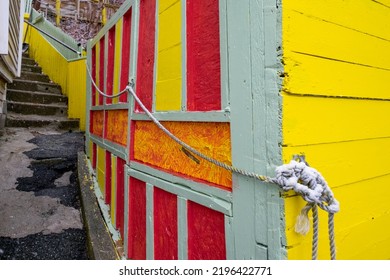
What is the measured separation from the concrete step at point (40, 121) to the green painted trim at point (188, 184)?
5.01 meters

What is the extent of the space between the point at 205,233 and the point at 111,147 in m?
1.96

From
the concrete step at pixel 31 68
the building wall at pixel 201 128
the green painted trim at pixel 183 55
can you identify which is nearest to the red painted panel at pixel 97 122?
the building wall at pixel 201 128

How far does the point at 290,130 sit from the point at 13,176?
164 inches

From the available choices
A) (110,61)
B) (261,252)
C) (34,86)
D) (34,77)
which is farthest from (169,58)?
(34,77)

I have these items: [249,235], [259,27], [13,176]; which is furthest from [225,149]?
[13,176]

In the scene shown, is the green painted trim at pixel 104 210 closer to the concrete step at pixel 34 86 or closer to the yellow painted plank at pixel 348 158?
the yellow painted plank at pixel 348 158

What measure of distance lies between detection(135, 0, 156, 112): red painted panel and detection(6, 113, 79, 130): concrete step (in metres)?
4.96

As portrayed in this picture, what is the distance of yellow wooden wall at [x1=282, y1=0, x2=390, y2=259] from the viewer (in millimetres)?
1106

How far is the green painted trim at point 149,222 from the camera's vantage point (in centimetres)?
210

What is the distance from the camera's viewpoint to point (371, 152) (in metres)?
1.43

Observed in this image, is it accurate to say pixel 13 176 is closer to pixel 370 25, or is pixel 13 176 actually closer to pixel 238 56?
pixel 238 56

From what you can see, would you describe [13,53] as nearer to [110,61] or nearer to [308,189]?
[110,61]

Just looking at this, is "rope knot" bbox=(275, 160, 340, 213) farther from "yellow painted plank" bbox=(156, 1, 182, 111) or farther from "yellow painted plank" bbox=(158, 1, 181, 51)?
Result: "yellow painted plank" bbox=(158, 1, 181, 51)

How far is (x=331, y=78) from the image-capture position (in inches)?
48.4
